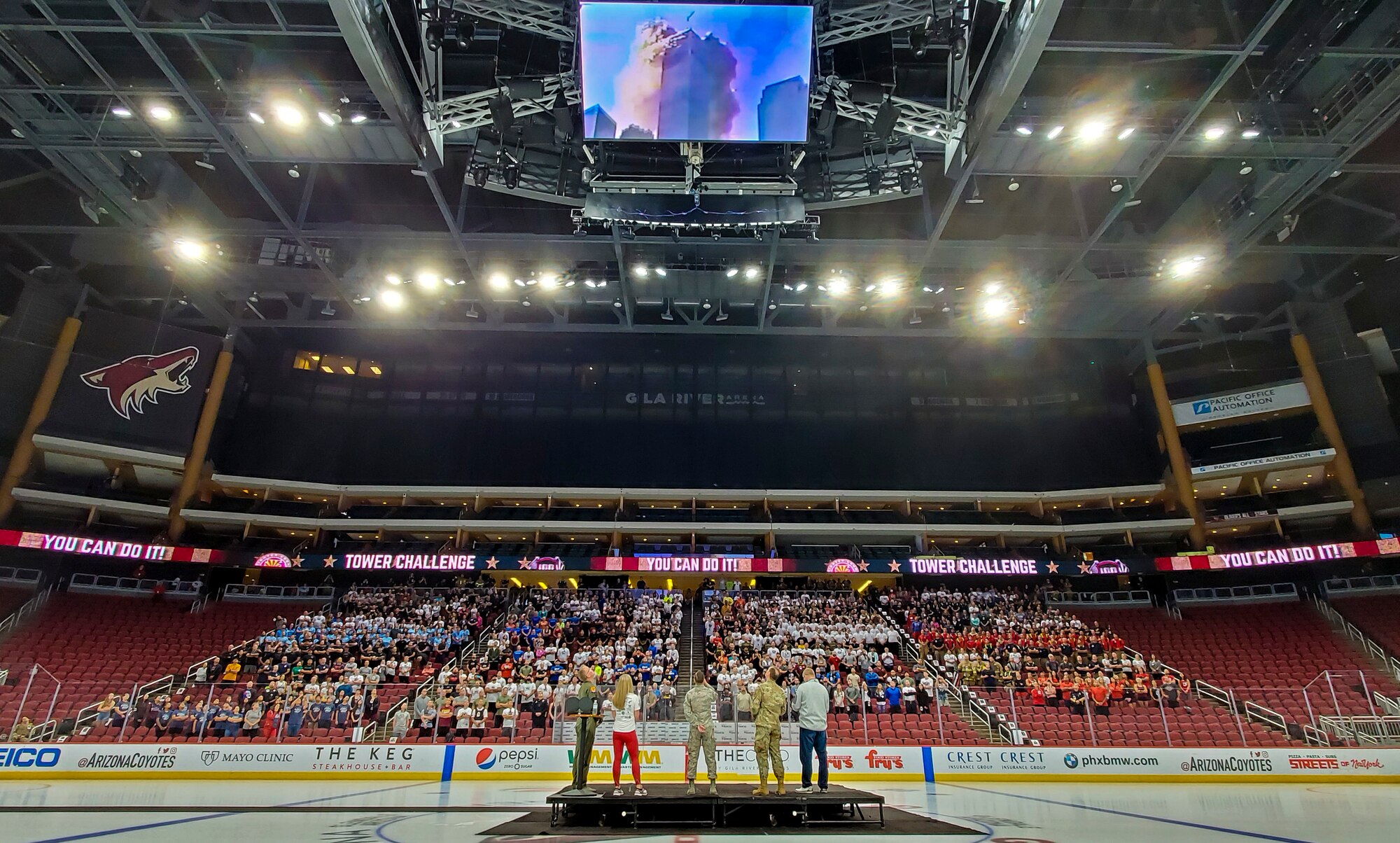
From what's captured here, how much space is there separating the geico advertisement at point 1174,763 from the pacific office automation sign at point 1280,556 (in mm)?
15395

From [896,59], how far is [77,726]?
2541 cm

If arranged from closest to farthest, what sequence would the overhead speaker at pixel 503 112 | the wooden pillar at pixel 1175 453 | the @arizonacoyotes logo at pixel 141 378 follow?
the overhead speaker at pixel 503 112
the @arizonacoyotes logo at pixel 141 378
the wooden pillar at pixel 1175 453

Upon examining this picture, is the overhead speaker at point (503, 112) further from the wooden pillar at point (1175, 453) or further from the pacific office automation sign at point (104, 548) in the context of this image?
the wooden pillar at point (1175, 453)

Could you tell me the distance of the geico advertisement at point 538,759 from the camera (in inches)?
533

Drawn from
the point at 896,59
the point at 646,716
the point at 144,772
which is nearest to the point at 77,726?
the point at 144,772

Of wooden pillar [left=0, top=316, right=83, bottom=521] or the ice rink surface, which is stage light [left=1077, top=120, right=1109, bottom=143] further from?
wooden pillar [left=0, top=316, right=83, bottom=521]

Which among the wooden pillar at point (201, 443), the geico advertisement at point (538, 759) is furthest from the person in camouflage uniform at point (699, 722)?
the wooden pillar at point (201, 443)

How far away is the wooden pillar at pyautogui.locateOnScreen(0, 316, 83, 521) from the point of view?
2603 cm

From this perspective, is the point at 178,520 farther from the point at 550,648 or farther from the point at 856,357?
the point at 856,357

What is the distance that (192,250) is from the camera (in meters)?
21.6

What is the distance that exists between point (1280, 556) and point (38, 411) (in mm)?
50414

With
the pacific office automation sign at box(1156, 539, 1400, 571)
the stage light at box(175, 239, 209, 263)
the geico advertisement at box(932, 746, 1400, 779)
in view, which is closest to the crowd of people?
→ the geico advertisement at box(932, 746, 1400, 779)

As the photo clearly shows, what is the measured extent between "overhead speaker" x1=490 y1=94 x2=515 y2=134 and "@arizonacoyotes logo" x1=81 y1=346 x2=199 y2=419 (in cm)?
2292

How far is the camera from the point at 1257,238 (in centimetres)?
2175
